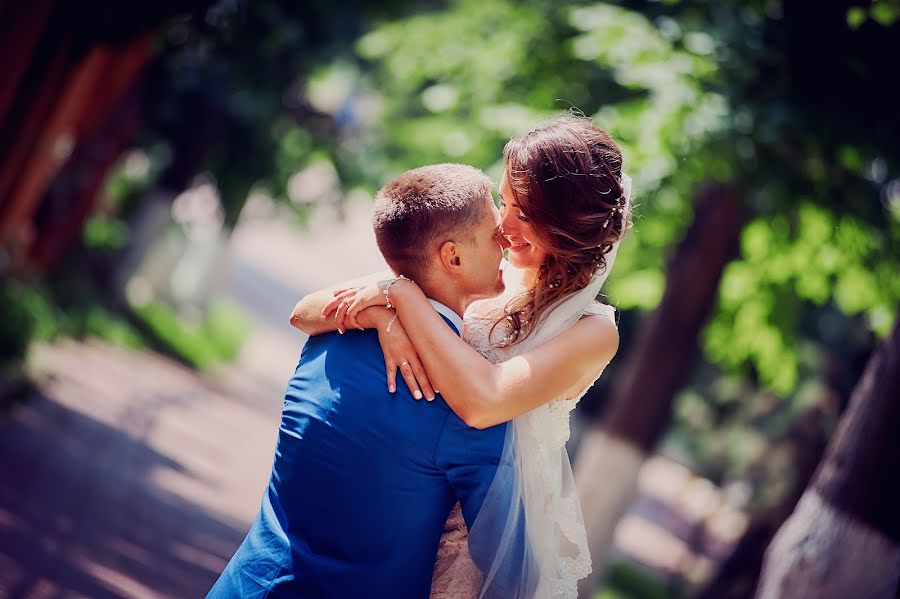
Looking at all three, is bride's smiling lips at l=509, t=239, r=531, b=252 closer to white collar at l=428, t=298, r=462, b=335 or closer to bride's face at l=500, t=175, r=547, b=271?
bride's face at l=500, t=175, r=547, b=271

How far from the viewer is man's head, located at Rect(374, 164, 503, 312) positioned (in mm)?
2367

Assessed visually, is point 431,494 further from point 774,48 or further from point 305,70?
point 305,70

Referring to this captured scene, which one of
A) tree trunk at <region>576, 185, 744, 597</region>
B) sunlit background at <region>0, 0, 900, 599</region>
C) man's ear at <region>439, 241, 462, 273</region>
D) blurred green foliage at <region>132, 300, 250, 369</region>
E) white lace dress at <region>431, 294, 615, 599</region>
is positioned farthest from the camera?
blurred green foliage at <region>132, 300, 250, 369</region>

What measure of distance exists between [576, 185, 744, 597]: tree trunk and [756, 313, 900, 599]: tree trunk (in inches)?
154

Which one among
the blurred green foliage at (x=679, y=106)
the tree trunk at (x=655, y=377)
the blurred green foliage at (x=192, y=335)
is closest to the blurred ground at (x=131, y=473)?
the blurred green foliage at (x=192, y=335)

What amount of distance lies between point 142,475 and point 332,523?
8.49 metres

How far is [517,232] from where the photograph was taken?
2.61 metres

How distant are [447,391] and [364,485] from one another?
0.93ft

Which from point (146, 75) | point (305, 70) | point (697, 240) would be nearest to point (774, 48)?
point (697, 240)

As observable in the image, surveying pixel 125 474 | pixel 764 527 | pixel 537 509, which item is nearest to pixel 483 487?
pixel 537 509

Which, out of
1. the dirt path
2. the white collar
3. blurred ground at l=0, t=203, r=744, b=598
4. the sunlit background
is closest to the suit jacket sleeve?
the white collar

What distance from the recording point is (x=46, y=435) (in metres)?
9.83

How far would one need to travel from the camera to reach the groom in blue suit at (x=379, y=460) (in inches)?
90.6

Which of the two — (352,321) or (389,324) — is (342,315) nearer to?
(352,321)
